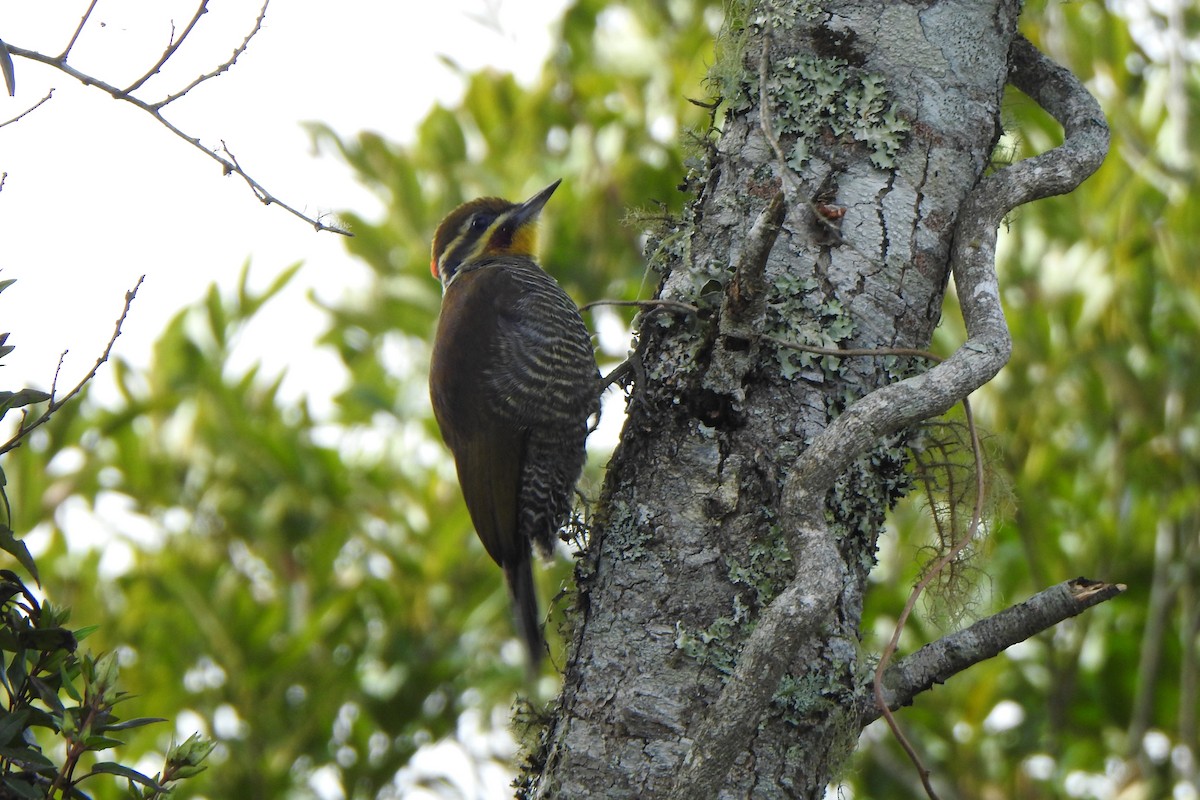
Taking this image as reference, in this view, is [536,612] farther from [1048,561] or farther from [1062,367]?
[1062,367]

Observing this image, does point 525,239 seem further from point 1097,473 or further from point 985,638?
point 985,638

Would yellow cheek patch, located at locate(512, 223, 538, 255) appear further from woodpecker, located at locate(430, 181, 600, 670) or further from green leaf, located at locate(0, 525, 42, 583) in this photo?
green leaf, located at locate(0, 525, 42, 583)

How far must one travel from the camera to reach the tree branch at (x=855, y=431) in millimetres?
1376

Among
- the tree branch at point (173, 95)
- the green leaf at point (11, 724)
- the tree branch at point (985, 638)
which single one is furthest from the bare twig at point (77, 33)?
the tree branch at point (985, 638)

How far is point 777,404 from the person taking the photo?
1.68 meters

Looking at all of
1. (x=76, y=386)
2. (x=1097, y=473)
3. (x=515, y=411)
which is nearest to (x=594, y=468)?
(x=515, y=411)

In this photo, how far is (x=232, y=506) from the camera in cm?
384

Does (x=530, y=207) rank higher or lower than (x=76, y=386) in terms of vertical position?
higher

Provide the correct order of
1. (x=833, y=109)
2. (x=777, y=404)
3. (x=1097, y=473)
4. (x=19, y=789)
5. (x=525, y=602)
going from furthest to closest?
(x=1097, y=473), (x=525, y=602), (x=833, y=109), (x=777, y=404), (x=19, y=789)

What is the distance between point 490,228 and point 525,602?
1186 mm

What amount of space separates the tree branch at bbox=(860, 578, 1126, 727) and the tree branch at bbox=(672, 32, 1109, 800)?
6.9 inches

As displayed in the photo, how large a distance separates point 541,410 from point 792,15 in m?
1.50

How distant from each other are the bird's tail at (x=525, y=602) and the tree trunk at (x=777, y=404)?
3.93ft

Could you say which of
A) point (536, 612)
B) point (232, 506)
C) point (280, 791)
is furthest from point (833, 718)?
point (232, 506)
